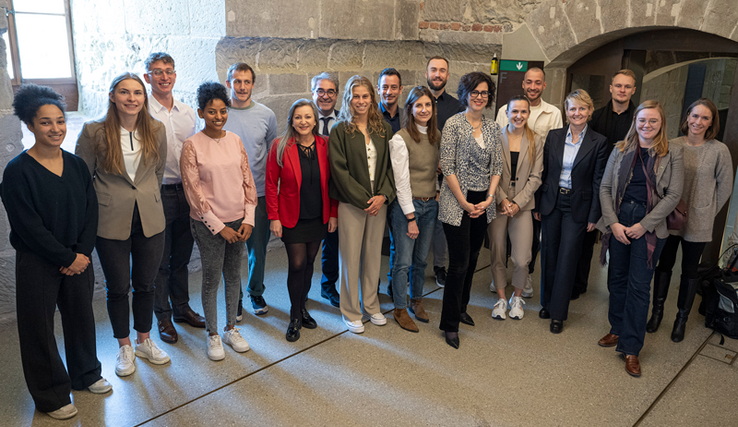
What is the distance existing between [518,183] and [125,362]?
100 inches

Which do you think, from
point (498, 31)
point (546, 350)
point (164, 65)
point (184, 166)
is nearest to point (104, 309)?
point (184, 166)

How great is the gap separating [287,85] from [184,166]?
6.04 ft

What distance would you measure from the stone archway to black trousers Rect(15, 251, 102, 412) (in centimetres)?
401

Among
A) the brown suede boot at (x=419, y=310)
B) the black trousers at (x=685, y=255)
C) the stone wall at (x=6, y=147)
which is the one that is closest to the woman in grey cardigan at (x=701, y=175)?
the black trousers at (x=685, y=255)

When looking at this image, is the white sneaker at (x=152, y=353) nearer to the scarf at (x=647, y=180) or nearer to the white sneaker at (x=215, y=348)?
the white sneaker at (x=215, y=348)

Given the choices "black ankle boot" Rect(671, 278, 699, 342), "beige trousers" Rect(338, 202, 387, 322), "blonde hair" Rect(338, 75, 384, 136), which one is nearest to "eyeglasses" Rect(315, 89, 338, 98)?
"blonde hair" Rect(338, 75, 384, 136)

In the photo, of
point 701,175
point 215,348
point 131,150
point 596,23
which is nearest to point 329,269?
point 215,348

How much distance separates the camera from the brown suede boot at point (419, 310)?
12.2ft

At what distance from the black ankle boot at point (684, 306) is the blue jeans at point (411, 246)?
1.64 m

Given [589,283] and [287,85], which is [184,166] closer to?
[287,85]

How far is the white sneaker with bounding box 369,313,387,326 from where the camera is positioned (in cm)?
364

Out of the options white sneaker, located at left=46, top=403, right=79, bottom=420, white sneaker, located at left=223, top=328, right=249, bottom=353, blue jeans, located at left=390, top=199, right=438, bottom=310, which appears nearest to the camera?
white sneaker, located at left=46, top=403, right=79, bottom=420

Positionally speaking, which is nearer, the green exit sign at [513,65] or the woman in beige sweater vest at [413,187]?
the woman in beige sweater vest at [413,187]

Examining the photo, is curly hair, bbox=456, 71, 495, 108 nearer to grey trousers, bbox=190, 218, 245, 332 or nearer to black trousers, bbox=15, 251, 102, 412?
grey trousers, bbox=190, 218, 245, 332
